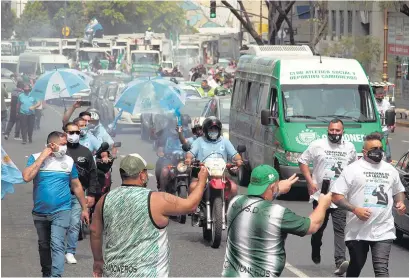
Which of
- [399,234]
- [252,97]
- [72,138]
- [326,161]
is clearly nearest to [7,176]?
[72,138]

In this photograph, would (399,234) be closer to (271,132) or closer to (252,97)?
(271,132)

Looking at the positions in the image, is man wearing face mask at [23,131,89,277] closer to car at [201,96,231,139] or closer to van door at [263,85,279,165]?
van door at [263,85,279,165]

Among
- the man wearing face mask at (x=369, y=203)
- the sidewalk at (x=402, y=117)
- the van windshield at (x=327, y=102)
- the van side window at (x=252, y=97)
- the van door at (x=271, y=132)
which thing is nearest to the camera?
the man wearing face mask at (x=369, y=203)

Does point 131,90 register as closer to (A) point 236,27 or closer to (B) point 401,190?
(B) point 401,190

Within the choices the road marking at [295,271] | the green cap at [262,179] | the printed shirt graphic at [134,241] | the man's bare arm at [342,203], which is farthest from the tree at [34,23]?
the green cap at [262,179]

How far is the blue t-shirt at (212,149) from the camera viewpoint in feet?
47.5

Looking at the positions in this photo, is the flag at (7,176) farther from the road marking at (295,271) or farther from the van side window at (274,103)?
the van side window at (274,103)

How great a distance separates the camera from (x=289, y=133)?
19.1 meters

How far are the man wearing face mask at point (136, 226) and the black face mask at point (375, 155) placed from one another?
274 cm

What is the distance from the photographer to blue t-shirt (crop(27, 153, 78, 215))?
10.7m

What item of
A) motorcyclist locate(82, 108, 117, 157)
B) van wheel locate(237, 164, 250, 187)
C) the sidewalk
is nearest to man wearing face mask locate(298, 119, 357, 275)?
motorcyclist locate(82, 108, 117, 157)

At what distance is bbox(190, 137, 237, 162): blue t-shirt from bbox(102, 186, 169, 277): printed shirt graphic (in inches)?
274

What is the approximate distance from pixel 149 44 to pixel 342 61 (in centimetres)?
5179

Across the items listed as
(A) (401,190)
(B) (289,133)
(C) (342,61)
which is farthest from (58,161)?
(C) (342,61)
